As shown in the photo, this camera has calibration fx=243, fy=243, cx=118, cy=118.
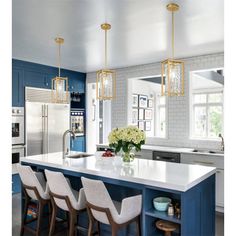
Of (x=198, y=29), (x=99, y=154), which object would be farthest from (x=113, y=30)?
(x=99, y=154)

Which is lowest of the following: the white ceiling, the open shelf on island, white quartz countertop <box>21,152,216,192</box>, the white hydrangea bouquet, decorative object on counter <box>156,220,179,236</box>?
decorative object on counter <box>156,220,179,236</box>

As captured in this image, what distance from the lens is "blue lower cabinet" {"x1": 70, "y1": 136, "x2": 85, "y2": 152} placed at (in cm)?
599

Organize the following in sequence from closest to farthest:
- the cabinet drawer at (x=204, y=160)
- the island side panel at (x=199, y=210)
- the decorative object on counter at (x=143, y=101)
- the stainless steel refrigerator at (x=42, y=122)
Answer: the island side panel at (x=199, y=210) → the cabinet drawer at (x=204, y=160) → the stainless steel refrigerator at (x=42, y=122) → the decorative object on counter at (x=143, y=101)

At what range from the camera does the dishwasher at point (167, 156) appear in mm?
4215

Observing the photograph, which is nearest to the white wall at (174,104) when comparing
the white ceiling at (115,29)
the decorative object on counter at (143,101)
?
the white ceiling at (115,29)

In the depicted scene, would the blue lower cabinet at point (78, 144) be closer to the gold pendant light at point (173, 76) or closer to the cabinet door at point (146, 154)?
the cabinet door at point (146, 154)

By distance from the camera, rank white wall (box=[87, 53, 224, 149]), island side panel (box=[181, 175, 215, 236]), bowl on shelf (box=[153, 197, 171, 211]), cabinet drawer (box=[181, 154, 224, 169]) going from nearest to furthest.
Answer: island side panel (box=[181, 175, 215, 236]), bowl on shelf (box=[153, 197, 171, 211]), cabinet drawer (box=[181, 154, 224, 169]), white wall (box=[87, 53, 224, 149])

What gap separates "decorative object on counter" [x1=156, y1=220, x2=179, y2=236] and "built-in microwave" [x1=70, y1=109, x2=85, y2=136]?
4.14 meters

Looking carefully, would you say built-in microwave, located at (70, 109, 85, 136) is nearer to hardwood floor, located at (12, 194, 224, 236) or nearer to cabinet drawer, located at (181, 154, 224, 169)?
hardwood floor, located at (12, 194, 224, 236)

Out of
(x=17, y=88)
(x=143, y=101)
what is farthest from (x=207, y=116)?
(x=17, y=88)

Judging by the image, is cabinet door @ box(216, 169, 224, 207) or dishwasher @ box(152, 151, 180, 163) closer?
cabinet door @ box(216, 169, 224, 207)

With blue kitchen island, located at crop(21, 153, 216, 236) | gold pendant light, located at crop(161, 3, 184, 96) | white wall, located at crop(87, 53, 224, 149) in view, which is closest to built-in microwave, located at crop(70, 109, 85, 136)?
white wall, located at crop(87, 53, 224, 149)

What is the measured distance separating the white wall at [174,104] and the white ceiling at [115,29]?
0.23 meters
